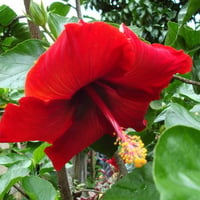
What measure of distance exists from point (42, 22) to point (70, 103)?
139mm

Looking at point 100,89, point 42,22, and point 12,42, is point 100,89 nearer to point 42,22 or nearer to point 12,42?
point 42,22

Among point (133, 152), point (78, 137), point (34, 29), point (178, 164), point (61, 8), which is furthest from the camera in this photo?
point (61, 8)

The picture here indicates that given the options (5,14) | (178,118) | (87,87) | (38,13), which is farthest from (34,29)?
(5,14)

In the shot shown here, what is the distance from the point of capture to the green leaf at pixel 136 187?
422 millimetres

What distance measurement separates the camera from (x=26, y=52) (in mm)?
545

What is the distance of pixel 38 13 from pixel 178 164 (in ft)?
1.15

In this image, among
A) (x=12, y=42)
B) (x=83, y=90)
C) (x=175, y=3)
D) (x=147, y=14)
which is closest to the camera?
(x=83, y=90)

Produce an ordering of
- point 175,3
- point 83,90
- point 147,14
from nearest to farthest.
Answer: point 83,90
point 147,14
point 175,3

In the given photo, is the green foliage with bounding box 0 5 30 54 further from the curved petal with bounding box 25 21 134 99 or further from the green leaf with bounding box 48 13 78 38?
the curved petal with bounding box 25 21 134 99

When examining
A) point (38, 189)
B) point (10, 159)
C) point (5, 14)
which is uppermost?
point (5, 14)

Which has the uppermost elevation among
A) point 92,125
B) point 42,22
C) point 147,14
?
point 42,22

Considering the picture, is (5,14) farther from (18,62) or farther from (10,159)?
(18,62)

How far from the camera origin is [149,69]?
0.48 m

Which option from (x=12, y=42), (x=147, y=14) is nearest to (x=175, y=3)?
(x=147, y=14)
